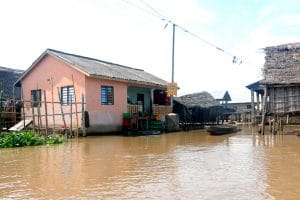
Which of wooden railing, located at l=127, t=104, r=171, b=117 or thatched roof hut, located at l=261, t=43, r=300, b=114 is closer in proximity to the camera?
thatched roof hut, located at l=261, t=43, r=300, b=114

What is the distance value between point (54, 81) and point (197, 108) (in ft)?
39.8

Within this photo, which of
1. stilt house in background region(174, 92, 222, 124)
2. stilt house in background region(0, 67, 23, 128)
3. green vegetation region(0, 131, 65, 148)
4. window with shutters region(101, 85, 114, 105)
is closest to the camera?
green vegetation region(0, 131, 65, 148)

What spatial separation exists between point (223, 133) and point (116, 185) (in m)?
14.6

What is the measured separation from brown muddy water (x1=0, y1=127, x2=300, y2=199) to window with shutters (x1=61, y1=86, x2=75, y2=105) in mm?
8470

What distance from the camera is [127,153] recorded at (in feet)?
39.7

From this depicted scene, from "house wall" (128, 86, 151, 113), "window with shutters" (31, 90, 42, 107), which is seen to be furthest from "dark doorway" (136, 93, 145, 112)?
"window with shutters" (31, 90, 42, 107)

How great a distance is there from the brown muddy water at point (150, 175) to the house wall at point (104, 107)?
7.92m

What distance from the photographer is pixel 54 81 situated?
21234 millimetres

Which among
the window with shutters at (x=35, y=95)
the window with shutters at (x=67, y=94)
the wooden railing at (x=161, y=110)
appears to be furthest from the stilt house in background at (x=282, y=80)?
the window with shutters at (x=35, y=95)

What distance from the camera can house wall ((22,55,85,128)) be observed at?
1995 cm

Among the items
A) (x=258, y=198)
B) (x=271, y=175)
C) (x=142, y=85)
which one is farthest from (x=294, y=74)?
(x=258, y=198)

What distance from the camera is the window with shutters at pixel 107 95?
20.9 meters

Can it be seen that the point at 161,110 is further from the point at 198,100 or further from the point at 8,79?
the point at 8,79

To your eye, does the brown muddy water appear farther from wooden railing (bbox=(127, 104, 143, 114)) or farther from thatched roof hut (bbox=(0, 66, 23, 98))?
thatched roof hut (bbox=(0, 66, 23, 98))
